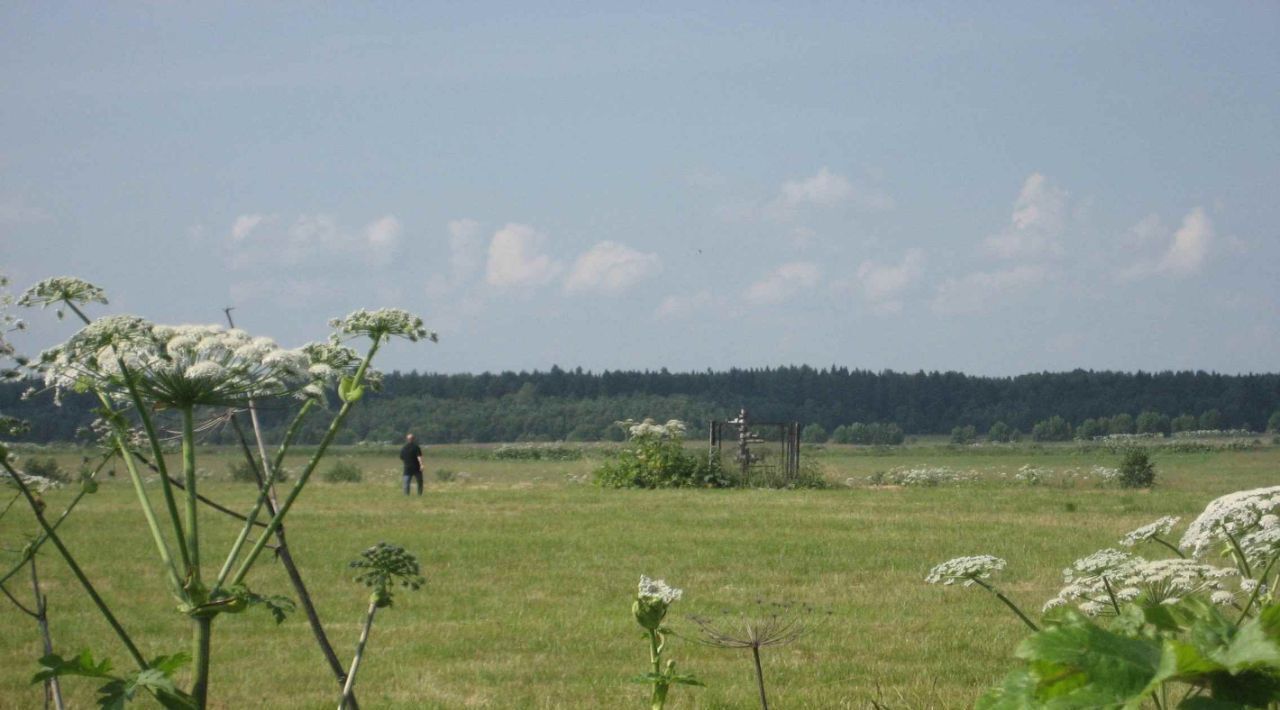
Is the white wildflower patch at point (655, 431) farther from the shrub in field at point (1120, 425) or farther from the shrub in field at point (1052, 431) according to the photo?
the shrub in field at point (1120, 425)

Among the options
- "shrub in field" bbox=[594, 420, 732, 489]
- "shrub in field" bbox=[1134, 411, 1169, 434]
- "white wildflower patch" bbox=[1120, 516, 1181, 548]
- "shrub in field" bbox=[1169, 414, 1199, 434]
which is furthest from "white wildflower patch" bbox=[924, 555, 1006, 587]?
"shrub in field" bbox=[1169, 414, 1199, 434]

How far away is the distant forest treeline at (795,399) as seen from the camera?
96.1 m

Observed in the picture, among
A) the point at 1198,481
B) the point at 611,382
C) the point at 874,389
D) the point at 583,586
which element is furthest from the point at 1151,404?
the point at 583,586

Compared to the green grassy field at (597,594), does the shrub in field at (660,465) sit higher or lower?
higher

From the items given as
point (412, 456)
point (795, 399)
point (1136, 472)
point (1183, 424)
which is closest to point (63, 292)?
point (412, 456)

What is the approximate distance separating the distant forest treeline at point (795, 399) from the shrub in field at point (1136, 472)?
56847 millimetres

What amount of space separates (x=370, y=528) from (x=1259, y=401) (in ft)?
297

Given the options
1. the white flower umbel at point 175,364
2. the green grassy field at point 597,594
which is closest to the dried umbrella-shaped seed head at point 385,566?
the white flower umbel at point 175,364

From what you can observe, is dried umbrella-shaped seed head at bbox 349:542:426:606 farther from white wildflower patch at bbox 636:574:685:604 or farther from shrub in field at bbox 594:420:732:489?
shrub in field at bbox 594:420:732:489

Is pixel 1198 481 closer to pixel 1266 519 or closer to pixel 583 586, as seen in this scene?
pixel 583 586

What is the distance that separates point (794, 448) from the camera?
32062 mm

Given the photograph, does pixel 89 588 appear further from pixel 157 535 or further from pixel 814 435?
pixel 814 435

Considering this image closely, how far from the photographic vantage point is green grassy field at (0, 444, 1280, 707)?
7625mm

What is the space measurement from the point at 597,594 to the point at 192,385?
393 inches
